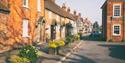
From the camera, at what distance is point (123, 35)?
4831 centimetres

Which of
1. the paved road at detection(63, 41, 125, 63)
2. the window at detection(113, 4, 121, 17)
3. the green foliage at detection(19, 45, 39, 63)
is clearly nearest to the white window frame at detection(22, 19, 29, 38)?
the paved road at detection(63, 41, 125, 63)

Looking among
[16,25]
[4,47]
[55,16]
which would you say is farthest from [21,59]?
A: [55,16]

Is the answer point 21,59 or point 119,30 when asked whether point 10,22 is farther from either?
point 119,30

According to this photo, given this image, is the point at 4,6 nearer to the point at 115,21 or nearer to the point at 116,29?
the point at 115,21

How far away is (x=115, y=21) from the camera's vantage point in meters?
48.4

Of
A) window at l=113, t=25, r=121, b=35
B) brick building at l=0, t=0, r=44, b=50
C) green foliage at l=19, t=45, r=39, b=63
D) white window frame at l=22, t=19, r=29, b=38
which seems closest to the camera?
green foliage at l=19, t=45, r=39, b=63

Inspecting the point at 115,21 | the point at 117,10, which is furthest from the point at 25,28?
the point at 117,10

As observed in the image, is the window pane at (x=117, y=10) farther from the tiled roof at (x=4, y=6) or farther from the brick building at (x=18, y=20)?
the tiled roof at (x=4, y=6)

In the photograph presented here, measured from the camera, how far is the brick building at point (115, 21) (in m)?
48.2

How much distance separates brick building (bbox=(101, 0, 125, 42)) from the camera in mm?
48250

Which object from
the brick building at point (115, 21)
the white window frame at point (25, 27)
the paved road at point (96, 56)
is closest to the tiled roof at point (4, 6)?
the white window frame at point (25, 27)

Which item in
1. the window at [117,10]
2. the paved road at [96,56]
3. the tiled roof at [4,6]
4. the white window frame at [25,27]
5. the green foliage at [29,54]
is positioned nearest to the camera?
the green foliage at [29,54]

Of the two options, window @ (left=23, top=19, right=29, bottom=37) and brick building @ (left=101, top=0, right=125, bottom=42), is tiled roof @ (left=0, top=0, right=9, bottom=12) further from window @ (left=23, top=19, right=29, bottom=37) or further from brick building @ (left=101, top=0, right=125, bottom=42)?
brick building @ (left=101, top=0, right=125, bottom=42)

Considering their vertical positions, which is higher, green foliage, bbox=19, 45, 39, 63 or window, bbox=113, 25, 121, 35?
window, bbox=113, 25, 121, 35
